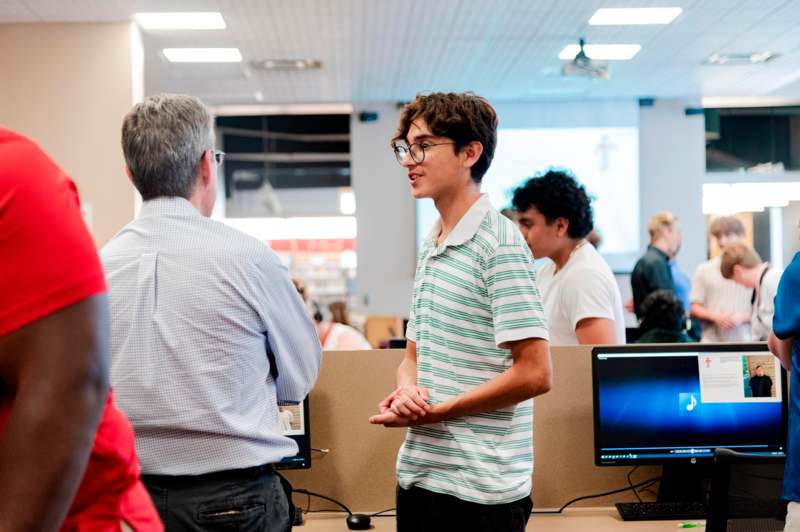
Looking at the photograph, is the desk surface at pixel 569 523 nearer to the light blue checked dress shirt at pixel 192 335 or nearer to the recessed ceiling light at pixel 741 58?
the light blue checked dress shirt at pixel 192 335

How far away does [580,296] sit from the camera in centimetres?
263

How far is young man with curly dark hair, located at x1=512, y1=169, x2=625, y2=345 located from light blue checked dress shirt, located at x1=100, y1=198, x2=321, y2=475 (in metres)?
1.36

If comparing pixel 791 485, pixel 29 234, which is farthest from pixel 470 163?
pixel 29 234

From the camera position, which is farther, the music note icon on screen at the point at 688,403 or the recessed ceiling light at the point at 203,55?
the recessed ceiling light at the point at 203,55

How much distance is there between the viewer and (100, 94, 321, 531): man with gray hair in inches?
55.4

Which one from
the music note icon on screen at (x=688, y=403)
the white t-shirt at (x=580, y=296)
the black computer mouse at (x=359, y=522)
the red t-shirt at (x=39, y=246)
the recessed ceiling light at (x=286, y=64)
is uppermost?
the recessed ceiling light at (x=286, y=64)

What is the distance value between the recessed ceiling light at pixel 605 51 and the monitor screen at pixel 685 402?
→ 16.2 feet

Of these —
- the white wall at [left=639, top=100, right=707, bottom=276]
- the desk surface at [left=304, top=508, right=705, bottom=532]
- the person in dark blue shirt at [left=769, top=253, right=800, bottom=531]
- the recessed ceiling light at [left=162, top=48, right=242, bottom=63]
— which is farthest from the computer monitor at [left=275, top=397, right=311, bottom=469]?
the white wall at [left=639, top=100, right=707, bottom=276]

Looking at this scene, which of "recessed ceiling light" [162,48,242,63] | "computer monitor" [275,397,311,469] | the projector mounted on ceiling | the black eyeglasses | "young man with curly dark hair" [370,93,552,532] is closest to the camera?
"young man with curly dark hair" [370,93,552,532]

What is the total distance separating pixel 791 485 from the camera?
1803mm

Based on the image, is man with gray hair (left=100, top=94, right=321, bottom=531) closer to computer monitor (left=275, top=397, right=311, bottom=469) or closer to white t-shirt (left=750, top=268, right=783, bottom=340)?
computer monitor (left=275, top=397, right=311, bottom=469)

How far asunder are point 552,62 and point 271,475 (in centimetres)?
660

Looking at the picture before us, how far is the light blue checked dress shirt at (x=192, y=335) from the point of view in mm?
1406

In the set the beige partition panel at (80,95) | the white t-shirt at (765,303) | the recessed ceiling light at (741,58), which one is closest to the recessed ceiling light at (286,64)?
the beige partition panel at (80,95)
